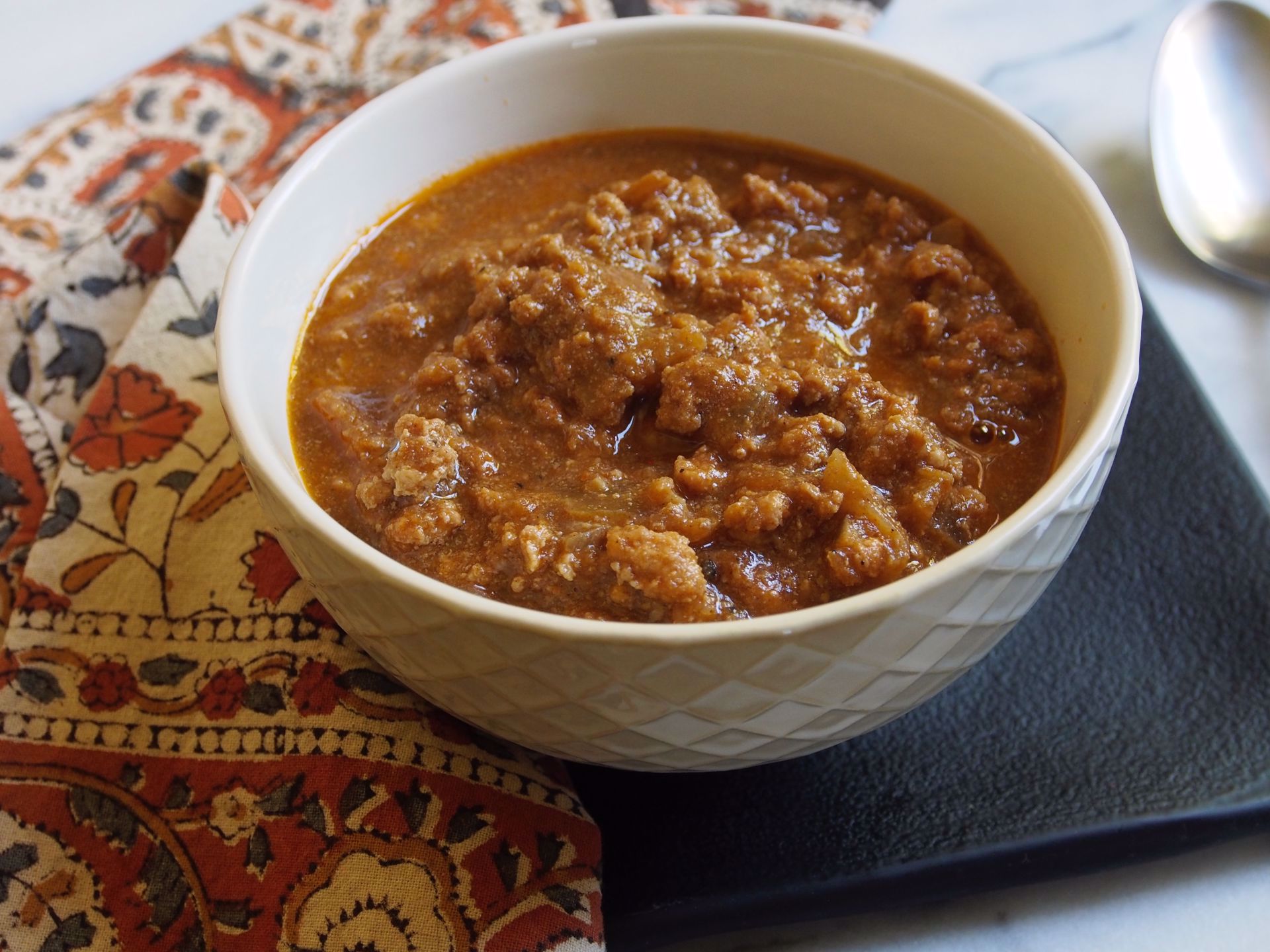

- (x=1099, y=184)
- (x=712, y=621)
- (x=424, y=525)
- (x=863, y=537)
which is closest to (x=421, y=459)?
(x=424, y=525)

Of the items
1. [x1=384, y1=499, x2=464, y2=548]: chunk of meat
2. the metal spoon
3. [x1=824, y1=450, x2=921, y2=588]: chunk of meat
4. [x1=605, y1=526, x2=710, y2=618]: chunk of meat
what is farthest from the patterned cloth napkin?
the metal spoon

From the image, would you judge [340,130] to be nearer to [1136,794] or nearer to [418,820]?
[418,820]

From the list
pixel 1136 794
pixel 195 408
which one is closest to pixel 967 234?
pixel 1136 794

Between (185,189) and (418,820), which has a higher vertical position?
(185,189)

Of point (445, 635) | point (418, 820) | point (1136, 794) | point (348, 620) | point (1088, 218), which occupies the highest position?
point (1088, 218)

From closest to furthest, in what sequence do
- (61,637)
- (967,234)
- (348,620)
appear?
(348,620) → (61,637) → (967,234)

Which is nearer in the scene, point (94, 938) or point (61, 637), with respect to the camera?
point (94, 938)

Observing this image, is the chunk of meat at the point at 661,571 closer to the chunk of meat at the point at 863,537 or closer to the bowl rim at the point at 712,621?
the bowl rim at the point at 712,621
